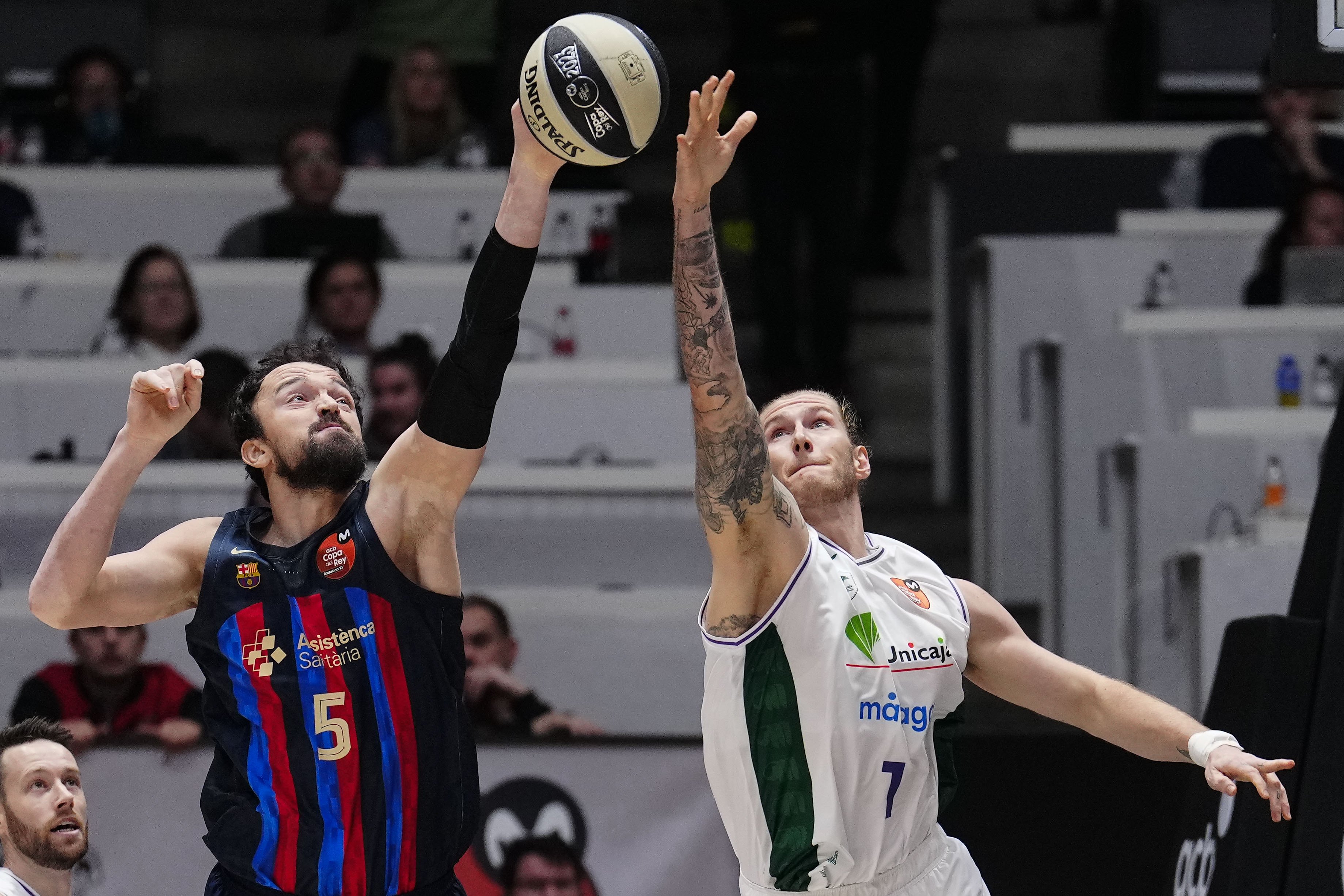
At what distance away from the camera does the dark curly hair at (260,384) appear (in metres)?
4.02

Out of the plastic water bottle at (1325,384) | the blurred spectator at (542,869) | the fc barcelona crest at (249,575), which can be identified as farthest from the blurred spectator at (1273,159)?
the fc barcelona crest at (249,575)

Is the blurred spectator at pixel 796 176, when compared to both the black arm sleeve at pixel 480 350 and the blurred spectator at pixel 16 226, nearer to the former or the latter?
the blurred spectator at pixel 16 226

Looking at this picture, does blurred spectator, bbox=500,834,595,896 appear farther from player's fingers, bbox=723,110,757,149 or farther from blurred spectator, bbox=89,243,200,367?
blurred spectator, bbox=89,243,200,367

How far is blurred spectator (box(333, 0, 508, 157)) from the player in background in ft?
18.7

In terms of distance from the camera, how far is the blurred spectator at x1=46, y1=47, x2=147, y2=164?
9883mm

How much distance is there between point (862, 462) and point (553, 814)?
202 centimetres

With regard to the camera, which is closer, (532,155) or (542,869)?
(532,155)

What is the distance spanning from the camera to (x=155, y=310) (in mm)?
8234

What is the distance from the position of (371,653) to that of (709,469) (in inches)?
32.6

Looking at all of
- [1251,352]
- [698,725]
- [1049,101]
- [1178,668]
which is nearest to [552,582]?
[698,725]

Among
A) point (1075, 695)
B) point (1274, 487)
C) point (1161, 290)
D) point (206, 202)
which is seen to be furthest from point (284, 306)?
point (1075, 695)

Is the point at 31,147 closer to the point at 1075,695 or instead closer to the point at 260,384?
the point at 260,384

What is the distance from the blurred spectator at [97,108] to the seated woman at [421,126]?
1.28 metres

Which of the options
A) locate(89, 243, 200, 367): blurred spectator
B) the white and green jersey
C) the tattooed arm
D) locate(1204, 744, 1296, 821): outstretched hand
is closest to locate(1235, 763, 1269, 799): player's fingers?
locate(1204, 744, 1296, 821): outstretched hand
